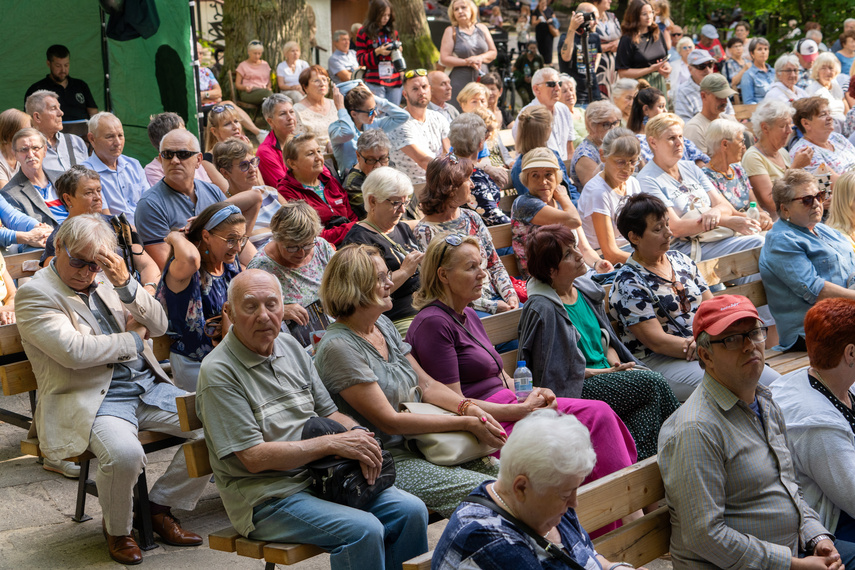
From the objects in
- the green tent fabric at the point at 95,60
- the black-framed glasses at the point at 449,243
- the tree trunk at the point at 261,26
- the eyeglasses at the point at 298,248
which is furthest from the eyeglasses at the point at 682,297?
the tree trunk at the point at 261,26

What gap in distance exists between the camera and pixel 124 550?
3.93 metres

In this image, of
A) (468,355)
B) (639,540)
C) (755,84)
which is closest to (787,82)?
(755,84)

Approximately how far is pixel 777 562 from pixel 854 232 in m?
3.54

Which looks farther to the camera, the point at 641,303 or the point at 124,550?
the point at 641,303

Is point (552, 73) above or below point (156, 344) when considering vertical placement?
above

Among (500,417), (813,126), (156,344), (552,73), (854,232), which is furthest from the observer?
(552,73)

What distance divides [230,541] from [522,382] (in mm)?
1438

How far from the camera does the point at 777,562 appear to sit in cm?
302

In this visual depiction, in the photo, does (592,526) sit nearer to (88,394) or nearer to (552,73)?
(88,394)

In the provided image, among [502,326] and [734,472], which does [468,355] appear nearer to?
[502,326]

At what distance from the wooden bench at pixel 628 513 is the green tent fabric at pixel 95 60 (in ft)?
22.2

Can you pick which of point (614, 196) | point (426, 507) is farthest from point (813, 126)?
point (426, 507)

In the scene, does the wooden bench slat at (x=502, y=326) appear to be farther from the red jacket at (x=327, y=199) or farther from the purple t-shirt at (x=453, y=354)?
the red jacket at (x=327, y=199)

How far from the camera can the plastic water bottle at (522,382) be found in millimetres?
3949
